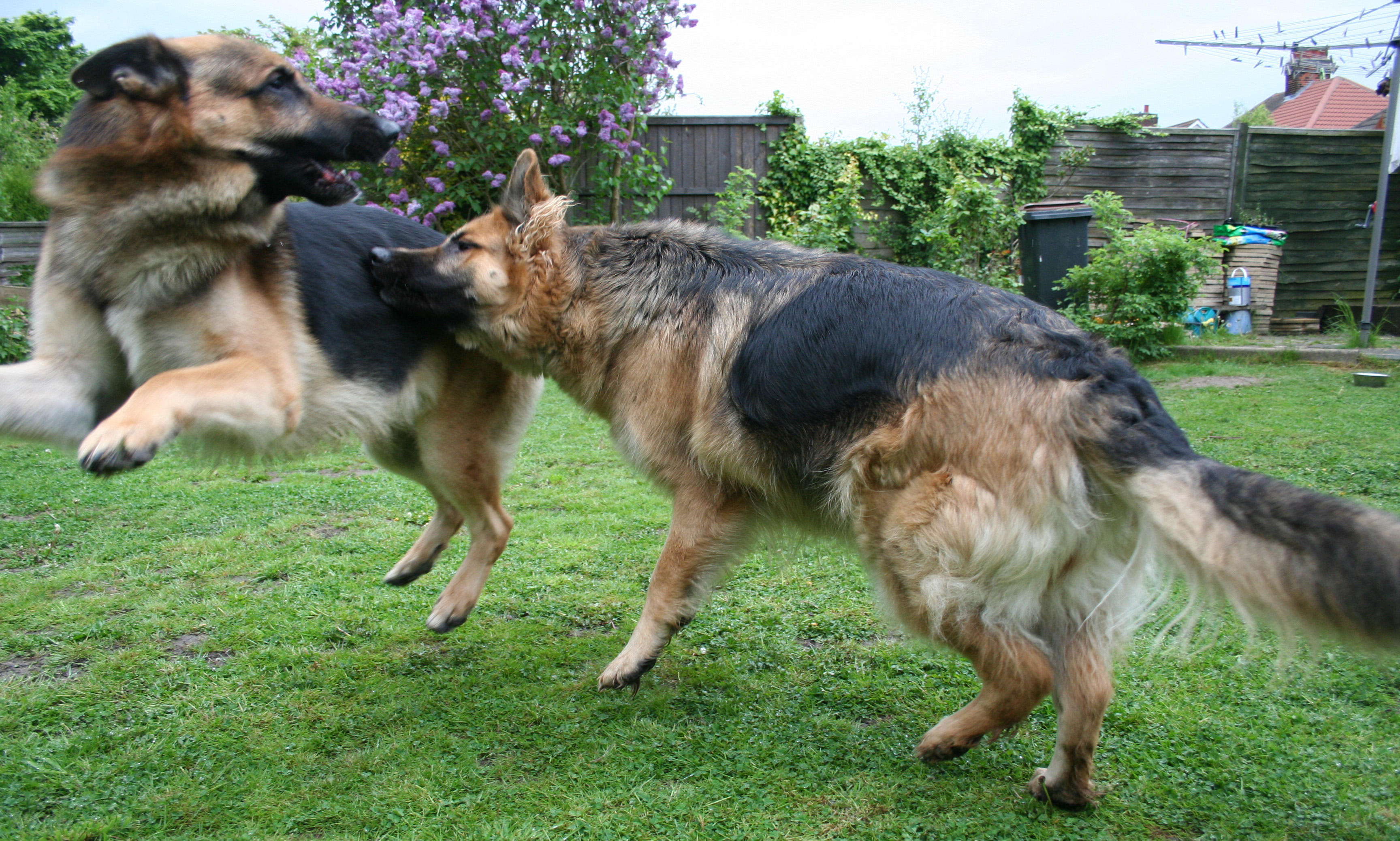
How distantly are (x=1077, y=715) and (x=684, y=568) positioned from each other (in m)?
1.44

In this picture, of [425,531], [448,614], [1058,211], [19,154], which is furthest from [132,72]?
[19,154]

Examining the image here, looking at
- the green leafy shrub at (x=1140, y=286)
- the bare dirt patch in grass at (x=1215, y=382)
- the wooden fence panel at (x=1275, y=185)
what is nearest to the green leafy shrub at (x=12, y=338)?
the green leafy shrub at (x=1140, y=286)

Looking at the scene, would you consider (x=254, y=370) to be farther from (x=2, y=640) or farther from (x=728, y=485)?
(x=2, y=640)

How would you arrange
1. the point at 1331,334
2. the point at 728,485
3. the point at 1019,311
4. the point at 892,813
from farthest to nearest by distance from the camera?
the point at 1331,334 < the point at 728,485 < the point at 1019,311 < the point at 892,813

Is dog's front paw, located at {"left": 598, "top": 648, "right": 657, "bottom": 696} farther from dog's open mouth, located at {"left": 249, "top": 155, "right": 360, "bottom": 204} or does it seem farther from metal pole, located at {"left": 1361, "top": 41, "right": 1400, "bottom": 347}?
metal pole, located at {"left": 1361, "top": 41, "right": 1400, "bottom": 347}

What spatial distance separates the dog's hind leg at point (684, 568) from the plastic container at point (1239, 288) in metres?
12.6

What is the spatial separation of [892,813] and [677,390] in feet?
5.53

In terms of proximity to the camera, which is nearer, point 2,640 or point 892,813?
point 892,813

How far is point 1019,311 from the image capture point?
2.87 meters

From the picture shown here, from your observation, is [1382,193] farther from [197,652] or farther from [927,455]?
[197,652]

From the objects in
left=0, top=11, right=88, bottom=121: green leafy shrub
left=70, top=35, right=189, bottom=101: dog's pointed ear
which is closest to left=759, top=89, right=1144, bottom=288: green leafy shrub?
left=70, top=35, right=189, bottom=101: dog's pointed ear

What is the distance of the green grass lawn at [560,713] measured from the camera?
2.62 metres

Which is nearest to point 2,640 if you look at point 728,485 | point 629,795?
point 629,795

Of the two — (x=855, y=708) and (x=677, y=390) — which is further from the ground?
(x=677, y=390)
